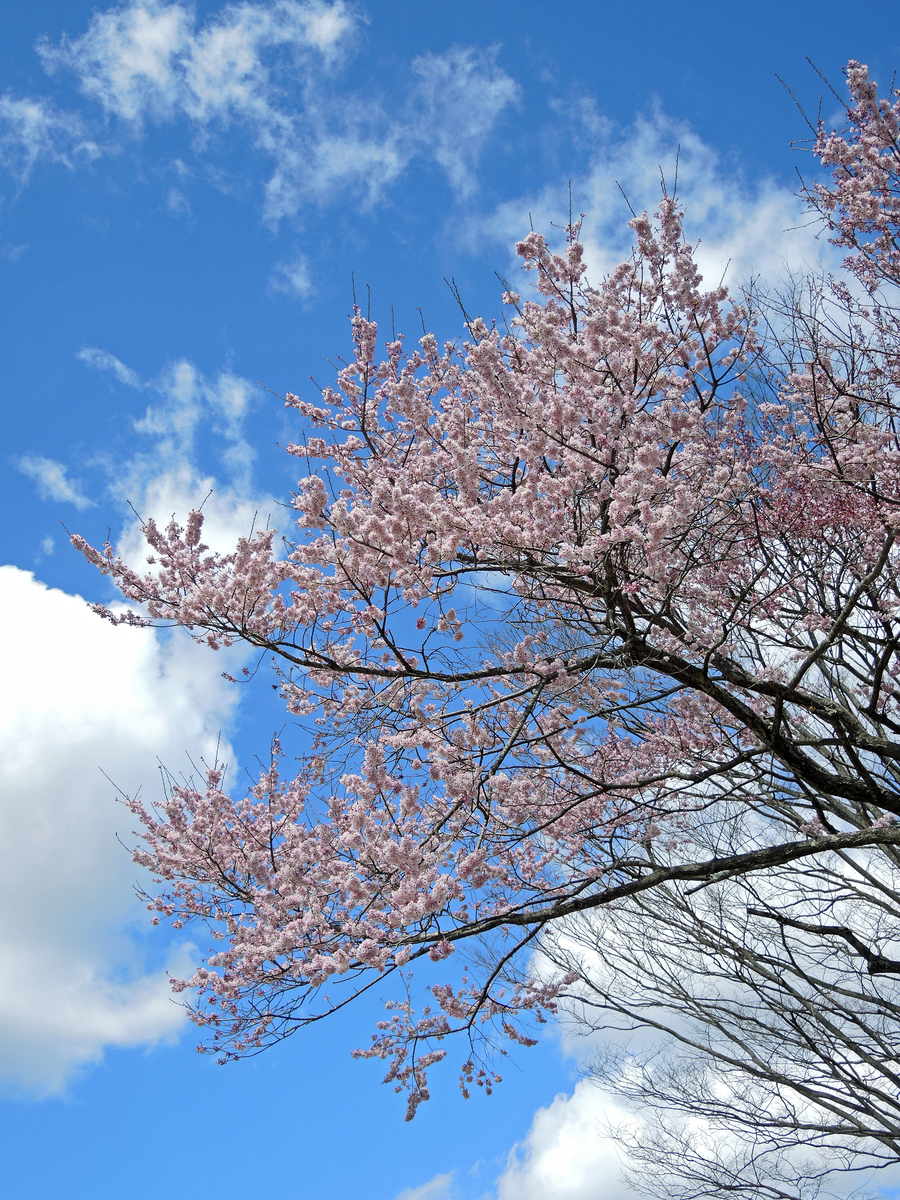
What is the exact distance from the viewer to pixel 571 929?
28.4 feet

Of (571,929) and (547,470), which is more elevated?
(547,470)

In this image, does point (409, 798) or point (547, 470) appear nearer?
point (409, 798)

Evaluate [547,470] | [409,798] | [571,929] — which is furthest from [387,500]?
[571,929]

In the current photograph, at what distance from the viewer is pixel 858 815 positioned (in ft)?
22.2

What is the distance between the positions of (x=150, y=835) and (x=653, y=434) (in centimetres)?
587

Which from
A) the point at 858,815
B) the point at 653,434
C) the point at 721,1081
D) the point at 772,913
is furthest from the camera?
the point at 721,1081

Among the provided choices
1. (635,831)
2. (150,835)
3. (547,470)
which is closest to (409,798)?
(547,470)

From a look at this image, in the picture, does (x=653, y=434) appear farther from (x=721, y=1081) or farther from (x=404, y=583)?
(x=721, y=1081)

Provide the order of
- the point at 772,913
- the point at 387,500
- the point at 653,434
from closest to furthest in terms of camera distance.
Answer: the point at 653,434
the point at 387,500
the point at 772,913

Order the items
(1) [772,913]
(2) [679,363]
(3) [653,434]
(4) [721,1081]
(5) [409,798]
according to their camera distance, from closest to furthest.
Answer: (5) [409,798]
(3) [653,434]
(2) [679,363]
(1) [772,913]
(4) [721,1081]

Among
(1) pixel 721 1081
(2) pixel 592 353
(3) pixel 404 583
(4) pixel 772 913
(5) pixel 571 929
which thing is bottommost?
(1) pixel 721 1081

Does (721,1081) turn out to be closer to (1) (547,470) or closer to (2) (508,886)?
(2) (508,886)

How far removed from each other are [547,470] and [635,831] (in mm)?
3467

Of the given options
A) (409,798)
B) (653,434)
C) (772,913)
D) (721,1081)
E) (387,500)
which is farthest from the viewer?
(721,1081)
